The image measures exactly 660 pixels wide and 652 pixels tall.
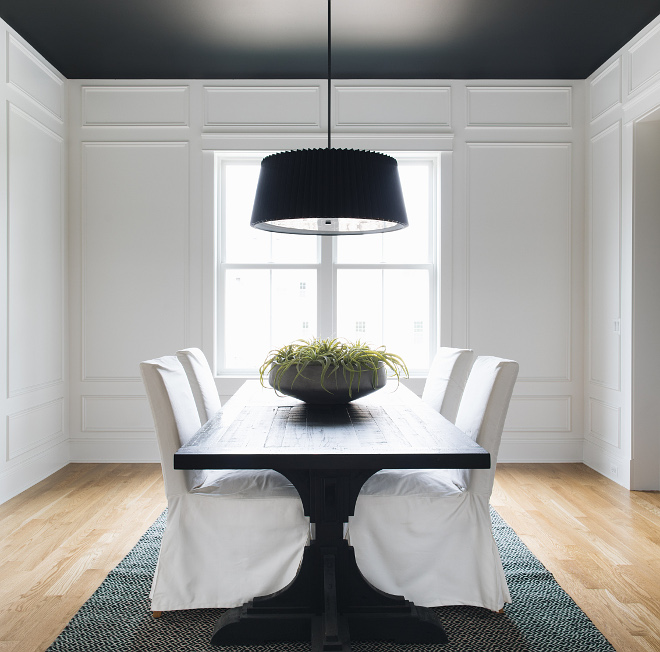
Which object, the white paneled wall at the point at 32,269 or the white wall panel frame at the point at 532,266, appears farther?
the white wall panel frame at the point at 532,266

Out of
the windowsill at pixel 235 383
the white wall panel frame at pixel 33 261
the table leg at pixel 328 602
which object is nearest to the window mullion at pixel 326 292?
the windowsill at pixel 235 383

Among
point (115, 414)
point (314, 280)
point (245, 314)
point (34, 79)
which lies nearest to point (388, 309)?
point (314, 280)

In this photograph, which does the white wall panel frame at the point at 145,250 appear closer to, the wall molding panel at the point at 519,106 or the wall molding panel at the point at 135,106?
the wall molding panel at the point at 135,106

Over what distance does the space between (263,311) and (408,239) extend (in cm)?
126

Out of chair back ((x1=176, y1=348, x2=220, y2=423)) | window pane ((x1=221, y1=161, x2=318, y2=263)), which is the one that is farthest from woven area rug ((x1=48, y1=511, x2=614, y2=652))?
window pane ((x1=221, y1=161, x2=318, y2=263))

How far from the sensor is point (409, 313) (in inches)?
188

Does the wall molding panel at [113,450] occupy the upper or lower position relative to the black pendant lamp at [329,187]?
lower

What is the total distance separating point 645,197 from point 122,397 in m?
3.88

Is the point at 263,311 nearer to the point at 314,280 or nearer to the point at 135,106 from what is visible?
the point at 314,280

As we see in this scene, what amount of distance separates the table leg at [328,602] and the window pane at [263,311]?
8.75ft

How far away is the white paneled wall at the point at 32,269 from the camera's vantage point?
12.2 ft

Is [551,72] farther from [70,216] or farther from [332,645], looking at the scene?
[332,645]

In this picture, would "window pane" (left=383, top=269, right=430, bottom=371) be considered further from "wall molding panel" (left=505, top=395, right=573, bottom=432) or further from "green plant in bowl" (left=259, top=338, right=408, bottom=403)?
"green plant in bowl" (left=259, top=338, right=408, bottom=403)

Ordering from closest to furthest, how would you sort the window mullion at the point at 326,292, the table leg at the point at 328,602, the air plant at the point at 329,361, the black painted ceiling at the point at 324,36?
the table leg at the point at 328,602
the air plant at the point at 329,361
the black painted ceiling at the point at 324,36
the window mullion at the point at 326,292
